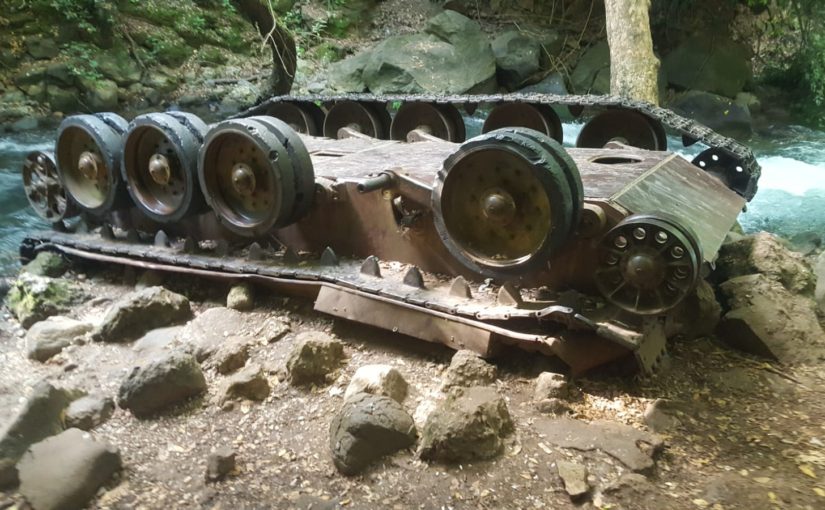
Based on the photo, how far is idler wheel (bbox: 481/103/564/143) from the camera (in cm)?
613

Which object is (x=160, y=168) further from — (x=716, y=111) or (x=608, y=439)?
(x=716, y=111)

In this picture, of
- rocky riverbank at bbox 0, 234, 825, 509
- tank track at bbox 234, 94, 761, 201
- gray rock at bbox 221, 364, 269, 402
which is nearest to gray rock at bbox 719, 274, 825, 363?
rocky riverbank at bbox 0, 234, 825, 509

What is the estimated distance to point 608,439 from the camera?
10.2ft

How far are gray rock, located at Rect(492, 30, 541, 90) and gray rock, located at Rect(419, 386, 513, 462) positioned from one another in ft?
37.0

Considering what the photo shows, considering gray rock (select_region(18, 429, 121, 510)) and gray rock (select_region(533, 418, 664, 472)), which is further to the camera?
gray rock (select_region(533, 418, 664, 472))

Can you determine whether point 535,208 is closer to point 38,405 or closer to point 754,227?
point 38,405

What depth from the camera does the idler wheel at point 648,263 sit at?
10.5 ft

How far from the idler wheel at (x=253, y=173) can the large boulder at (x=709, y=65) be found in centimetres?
1061

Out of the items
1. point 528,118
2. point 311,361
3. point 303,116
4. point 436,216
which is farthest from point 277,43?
point 311,361

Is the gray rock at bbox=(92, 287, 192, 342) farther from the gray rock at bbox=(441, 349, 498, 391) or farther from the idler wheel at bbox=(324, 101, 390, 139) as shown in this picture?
the idler wheel at bbox=(324, 101, 390, 139)

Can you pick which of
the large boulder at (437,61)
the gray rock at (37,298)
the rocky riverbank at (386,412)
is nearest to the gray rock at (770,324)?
the rocky riverbank at (386,412)

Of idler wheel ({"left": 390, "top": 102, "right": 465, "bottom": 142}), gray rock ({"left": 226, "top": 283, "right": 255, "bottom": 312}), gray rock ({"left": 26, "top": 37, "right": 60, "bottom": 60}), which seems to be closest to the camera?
gray rock ({"left": 226, "top": 283, "right": 255, "bottom": 312})

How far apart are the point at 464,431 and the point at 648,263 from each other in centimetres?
116

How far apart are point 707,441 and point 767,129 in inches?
400
